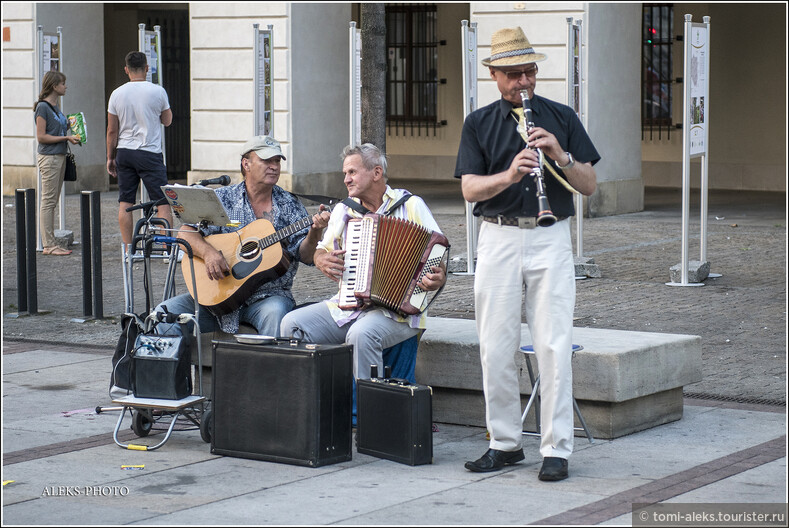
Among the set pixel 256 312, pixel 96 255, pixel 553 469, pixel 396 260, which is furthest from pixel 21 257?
pixel 553 469

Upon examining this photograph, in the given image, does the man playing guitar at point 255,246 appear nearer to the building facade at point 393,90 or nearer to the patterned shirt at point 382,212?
the patterned shirt at point 382,212

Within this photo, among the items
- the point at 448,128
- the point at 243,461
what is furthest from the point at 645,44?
the point at 243,461

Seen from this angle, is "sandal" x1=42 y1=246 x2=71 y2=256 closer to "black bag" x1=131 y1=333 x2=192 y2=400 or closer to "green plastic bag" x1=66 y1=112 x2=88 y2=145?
"green plastic bag" x1=66 y1=112 x2=88 y2=145

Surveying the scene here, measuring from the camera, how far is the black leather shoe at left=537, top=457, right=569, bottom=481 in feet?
17.7

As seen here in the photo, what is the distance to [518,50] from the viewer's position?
17.9ft

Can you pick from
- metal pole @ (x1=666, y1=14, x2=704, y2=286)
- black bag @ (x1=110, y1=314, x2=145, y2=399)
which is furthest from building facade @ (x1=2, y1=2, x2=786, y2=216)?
black bag @ (x1=110, y1=314, x2=145, y2=399)

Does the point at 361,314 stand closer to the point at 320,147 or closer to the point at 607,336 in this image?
the point at 607,336

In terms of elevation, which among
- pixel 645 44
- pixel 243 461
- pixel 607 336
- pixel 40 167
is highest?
pixel 645 44

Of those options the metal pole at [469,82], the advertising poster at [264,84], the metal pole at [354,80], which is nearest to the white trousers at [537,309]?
the metal pole at [354,80]

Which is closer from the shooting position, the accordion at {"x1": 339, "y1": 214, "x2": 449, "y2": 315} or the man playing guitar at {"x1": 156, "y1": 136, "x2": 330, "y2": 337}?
the accordion at {"x1": 339, "y1": 214, "x2": 449, "y2": 315}

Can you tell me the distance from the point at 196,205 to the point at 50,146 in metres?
7.18

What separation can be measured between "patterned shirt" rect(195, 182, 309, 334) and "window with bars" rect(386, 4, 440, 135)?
16.1 m

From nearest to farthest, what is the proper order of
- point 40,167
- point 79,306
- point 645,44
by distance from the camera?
point 79,306
point 40,167
point 645,44

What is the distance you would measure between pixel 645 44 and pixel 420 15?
13.7 feet
